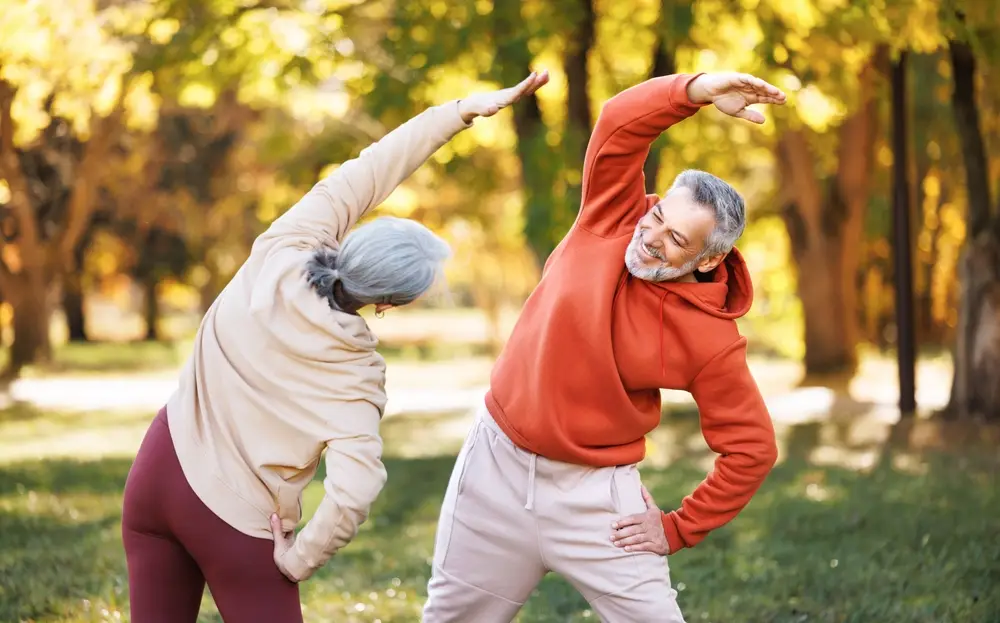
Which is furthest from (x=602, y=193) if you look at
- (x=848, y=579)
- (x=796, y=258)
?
(x=796, y=258)

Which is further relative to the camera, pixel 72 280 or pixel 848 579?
pixel 72 280

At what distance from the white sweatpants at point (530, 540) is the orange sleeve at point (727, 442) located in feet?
0.49

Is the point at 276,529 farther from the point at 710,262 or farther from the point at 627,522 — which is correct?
the point at 710,262

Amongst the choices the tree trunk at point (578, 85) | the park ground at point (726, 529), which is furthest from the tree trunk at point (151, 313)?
the tree trunk at point (578, 85)

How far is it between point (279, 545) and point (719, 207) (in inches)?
59.3

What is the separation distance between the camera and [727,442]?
11.6 ft

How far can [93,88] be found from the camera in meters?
14.8

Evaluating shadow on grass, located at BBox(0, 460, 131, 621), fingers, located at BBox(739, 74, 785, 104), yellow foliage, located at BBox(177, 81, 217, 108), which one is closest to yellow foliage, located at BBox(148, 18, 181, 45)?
yellow foliage, located at BBox(177, 81, 217, 108)

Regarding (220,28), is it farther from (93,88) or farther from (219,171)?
(219,171)

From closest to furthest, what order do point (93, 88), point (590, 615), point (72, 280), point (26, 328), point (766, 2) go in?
point (590, 615)
point (766, 2)
point (93, 88)
point (26, 328)
point (72, 280)

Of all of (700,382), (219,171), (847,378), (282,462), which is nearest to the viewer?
(282,462)

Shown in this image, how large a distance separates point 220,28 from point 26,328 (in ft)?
37.1

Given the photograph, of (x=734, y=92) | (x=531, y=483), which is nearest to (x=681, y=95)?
(x=734, y=92)

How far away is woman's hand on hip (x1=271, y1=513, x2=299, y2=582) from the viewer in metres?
3.29
